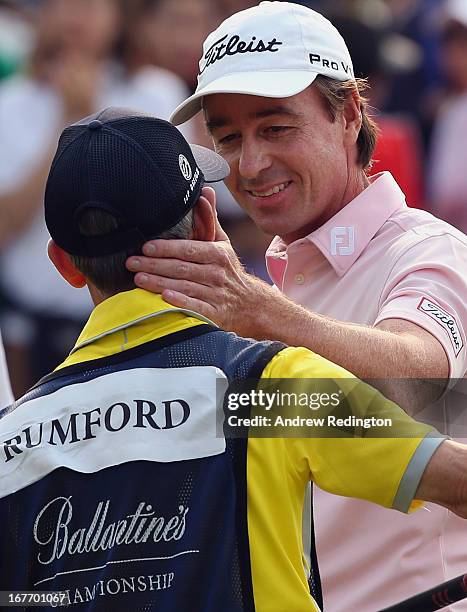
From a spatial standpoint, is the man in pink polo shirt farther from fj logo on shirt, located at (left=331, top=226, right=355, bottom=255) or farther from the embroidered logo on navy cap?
the embroidered logo on navy cap

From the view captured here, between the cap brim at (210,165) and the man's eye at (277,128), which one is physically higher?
the man's eye at (277,128)

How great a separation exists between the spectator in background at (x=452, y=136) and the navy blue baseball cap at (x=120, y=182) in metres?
5.48

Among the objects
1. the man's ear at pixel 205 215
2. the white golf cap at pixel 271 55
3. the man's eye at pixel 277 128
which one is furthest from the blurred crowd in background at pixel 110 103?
the man's ear at pixel 205 215

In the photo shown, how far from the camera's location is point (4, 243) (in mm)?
6918

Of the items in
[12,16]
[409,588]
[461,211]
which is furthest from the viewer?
[12,16]

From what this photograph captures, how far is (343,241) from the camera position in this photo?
3322 millimetres

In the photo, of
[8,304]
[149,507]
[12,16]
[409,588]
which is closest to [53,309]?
[8,304]

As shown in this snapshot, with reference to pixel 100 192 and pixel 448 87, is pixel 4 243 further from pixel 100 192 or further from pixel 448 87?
pixel 100 192

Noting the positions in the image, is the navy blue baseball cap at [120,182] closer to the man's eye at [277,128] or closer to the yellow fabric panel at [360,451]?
the yellow fabric panel at [360,451]

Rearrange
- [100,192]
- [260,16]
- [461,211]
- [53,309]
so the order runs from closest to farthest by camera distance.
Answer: [100,192], [260,16], [53,309], [461,211]

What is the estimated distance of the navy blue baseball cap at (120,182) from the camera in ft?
8.11

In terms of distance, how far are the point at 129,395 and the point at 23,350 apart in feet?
15.2

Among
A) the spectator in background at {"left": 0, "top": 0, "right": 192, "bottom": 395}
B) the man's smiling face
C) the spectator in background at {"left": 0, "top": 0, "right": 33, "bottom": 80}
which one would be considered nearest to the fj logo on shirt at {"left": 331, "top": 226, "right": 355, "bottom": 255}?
the man's smiling face

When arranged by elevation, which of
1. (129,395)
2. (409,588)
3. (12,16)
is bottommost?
(409,588)
